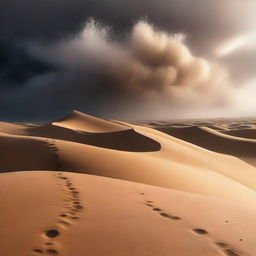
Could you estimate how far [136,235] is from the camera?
106 inches

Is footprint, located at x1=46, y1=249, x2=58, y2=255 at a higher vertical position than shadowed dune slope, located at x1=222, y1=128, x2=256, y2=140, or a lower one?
lower

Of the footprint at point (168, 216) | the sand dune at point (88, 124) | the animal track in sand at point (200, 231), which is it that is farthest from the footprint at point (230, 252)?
the sand dune at point (88, 124)

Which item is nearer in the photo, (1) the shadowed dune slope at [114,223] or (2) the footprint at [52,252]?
(2) the footprint at [52,252]

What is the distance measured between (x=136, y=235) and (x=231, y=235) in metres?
1.02

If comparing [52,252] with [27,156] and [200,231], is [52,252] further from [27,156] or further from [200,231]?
[27,156]

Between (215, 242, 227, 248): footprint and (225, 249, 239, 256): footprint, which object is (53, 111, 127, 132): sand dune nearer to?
(215, 242, 227, 248): footprint

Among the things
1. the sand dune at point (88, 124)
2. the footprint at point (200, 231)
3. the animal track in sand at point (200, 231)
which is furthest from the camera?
the sand dune at point (88, 124)

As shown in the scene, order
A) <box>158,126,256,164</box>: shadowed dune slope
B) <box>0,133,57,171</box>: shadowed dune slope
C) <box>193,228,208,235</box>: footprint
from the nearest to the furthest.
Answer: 1. <box>193,228,208,235</box>: footprint
2. <box>0,133,57,171</box>: shadowed dune slope
3. <box>158,126,256,164</box>: shadowed dune slope

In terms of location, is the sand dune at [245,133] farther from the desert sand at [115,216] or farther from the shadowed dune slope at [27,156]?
the shadowed dune slope at [27,156]

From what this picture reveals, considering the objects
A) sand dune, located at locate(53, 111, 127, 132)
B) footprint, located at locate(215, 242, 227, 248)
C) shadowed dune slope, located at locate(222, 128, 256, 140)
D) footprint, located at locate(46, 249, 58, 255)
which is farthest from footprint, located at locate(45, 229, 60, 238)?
shadowed dune slope, located at locate(222, 128, 256, 140)

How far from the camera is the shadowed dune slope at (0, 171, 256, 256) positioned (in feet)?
7.88

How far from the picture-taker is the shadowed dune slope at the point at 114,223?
7.88ft

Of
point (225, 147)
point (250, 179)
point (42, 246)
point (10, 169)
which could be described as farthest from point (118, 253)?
point (225, 147)

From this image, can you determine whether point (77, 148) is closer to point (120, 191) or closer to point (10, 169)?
point (10, 169)
